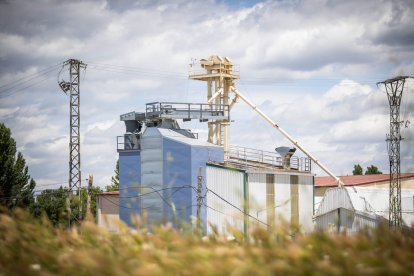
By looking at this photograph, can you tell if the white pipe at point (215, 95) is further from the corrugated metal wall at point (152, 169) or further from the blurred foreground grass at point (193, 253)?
the blurred foreground grass at point (193, 253)

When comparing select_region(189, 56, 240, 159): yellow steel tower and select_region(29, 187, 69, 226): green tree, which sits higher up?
select_region(189, 56, 240, 159): yellow steel tower

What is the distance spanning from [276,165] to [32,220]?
39.1 m

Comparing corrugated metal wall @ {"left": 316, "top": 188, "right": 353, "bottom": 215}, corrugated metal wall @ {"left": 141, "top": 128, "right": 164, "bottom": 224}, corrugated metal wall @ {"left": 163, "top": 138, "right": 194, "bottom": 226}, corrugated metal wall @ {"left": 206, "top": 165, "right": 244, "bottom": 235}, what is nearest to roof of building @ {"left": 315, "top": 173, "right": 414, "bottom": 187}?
corrugated metal wall @ {"left": 316, "top": 188, "right": 353, "bottom": 215}

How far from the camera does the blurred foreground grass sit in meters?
5.34

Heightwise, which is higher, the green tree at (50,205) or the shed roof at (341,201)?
the shed roof at (341,201)

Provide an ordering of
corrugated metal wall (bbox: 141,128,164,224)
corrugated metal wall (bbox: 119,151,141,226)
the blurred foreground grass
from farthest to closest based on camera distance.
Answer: corrugated metal wall (bbox: 119,151,141,226), corrugated metal wall (bbox: 141,128,164,224), the blurred foreground grass

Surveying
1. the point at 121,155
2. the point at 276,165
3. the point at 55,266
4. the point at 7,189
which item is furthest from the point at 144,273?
the point at 7,189

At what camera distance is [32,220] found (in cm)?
813

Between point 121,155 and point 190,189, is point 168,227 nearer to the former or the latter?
point 190,189

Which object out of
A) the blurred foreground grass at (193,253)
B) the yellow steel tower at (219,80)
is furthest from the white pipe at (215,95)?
the blurred foreground grass at (193,253)

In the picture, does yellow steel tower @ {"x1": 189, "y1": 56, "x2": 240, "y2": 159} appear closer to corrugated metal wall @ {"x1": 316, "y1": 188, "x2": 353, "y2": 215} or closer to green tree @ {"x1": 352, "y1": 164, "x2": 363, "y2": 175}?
corrugated metal wall @ {"x1": 316, "y1": 188, "x2": 353, "y2": 215}

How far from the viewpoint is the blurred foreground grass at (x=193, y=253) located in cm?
534

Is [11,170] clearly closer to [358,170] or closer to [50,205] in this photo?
[50,205]

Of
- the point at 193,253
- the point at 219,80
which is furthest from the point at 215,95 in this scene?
the point at 193,253
